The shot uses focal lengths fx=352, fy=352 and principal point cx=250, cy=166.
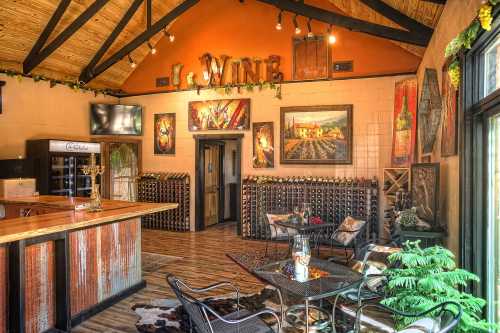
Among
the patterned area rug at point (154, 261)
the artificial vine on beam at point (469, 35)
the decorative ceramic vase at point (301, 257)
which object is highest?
the artificial vine on beam at point (469, 35)

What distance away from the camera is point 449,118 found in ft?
12.0

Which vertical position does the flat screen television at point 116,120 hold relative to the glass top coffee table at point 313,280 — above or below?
above

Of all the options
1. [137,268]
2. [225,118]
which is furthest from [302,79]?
[137,268]

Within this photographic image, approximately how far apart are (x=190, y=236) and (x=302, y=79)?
14.3 ft

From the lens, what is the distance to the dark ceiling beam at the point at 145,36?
7.28 meters

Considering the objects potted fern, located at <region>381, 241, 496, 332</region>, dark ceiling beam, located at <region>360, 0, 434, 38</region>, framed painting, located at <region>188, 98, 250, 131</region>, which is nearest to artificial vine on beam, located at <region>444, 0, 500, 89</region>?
potted fern, located at <region>381, 241, 496, 332</region>

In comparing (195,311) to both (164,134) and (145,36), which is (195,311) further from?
(164,134)

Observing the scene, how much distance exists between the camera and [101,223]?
13.5ft

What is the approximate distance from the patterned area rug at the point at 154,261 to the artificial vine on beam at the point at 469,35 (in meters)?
4.83

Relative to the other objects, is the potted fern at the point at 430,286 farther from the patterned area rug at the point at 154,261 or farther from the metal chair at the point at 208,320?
the patterned area rug at the point at 154,261

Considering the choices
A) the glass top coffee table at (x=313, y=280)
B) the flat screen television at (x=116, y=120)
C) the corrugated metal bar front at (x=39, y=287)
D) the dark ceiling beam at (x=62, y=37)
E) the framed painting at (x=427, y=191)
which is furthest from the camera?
the flat screen television at (x=116, y=120)

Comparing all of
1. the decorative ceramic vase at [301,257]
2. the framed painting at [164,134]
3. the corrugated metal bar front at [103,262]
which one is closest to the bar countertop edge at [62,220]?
the corrugated metal bar front at [103,262]

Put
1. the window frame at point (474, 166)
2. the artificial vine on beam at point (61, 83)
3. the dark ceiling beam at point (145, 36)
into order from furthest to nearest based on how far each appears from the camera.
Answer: the dark ceiling beam at point (145, 36) < the artificial vine on beam at point (61, 83) < the window frame at point (474, 166)

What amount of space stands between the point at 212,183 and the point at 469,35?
306 inches
